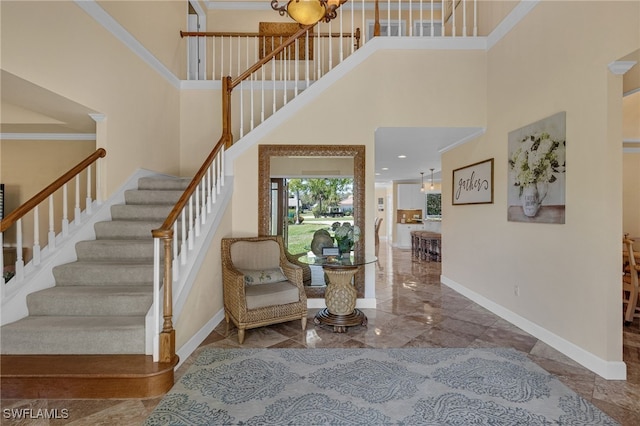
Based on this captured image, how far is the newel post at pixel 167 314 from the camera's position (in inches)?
86.5

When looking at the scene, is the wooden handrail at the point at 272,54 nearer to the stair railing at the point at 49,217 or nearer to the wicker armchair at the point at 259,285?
the stair railing at the point at 49,217

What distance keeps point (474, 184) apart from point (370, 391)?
3.25 m

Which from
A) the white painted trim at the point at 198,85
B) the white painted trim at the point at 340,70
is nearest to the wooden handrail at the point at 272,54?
the white painted trim at the point at 340,70

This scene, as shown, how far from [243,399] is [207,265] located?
1.43m

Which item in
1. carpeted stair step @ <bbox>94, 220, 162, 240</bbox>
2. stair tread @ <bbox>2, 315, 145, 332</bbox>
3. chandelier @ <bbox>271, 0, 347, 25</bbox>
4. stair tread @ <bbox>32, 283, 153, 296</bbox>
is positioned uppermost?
chandelier @ <bbox>271, 0, 347, 25</bbox>

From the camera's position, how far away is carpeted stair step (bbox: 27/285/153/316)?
2.49 meters

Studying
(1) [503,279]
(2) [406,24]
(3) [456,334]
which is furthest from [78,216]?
(2) [406,24]

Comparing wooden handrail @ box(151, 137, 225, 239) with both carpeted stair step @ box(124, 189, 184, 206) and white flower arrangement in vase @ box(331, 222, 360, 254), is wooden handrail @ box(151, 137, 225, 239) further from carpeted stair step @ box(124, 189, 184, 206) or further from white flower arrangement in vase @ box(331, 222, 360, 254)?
white flower arrangement in vase @ box(331, 222, 360, 254)

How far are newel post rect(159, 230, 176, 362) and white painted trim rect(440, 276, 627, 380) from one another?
3299 millimetres

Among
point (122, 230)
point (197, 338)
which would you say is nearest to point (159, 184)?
point (122, 230)

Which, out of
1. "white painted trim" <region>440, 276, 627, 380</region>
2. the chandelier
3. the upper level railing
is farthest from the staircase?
the upper level railing

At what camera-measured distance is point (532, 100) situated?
3.09m

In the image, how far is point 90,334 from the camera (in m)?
2.25

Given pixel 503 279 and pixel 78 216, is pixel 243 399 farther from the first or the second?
pixel 503 279
